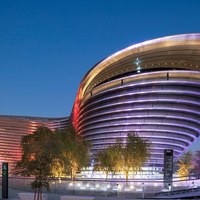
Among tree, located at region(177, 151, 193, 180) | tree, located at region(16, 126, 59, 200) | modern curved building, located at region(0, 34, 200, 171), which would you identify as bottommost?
tree, located at region(177, 151, 193, 180)

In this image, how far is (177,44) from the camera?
92.6 m

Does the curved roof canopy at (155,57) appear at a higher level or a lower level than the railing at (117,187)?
higher

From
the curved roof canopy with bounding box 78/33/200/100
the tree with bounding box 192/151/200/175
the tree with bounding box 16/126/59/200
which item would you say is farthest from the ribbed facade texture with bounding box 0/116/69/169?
the tree with bounding box 16/126/59/200

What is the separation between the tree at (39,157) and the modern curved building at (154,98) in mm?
29197

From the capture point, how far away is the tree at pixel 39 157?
28.1 metres

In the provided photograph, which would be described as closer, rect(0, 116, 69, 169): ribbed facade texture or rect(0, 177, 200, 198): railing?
rect(0, 177, 200, 198): railing

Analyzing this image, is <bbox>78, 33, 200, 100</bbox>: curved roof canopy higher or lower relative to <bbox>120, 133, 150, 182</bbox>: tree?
higher

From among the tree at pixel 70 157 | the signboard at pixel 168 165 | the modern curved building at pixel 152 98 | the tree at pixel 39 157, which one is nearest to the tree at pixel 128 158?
the tree at pixel 70 157

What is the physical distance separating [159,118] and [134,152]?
34.5m

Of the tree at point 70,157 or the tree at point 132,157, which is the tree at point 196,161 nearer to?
the tree at point 70,157

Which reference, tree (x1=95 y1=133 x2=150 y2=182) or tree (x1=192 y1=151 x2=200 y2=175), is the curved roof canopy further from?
tree (x1=95 y1=133 x2=150 y2=182)

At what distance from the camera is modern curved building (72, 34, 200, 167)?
9200 cm

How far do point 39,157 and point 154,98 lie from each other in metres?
65.3

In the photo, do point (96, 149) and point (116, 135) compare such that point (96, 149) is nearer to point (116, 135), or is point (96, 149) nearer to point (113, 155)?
point (116, 135)
